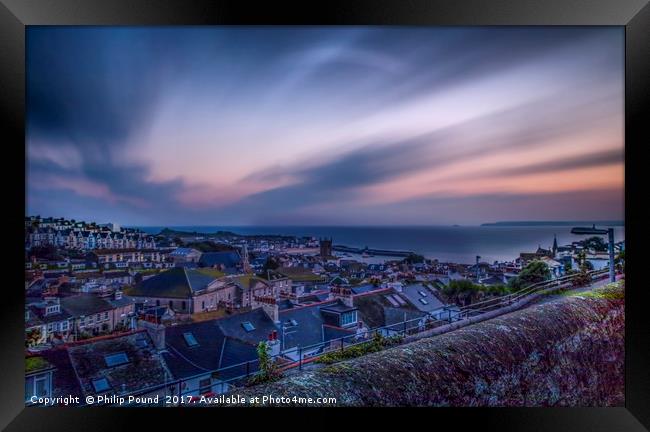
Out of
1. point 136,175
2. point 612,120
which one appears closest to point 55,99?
point 136,175

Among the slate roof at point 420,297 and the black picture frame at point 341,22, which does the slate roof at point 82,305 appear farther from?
the slate roof at point 420,297

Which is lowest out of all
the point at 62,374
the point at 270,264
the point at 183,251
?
the point at 62,374

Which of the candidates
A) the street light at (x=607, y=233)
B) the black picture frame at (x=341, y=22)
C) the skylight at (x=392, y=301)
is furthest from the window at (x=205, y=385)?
the street light at (x=607, y=233)

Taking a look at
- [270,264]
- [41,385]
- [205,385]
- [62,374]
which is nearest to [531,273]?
[270,264]

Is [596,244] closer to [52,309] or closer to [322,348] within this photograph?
[322,348]

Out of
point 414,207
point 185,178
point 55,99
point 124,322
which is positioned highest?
point 55,99

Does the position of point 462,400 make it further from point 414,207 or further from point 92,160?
point 92,160
